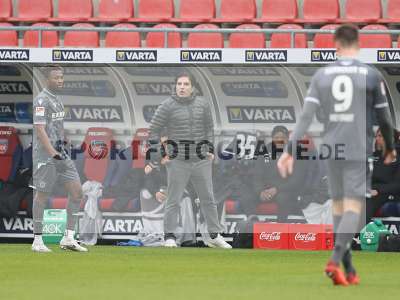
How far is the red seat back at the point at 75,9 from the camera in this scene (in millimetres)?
19625

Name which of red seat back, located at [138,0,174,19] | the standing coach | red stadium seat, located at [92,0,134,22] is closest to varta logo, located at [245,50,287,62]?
the standing coach

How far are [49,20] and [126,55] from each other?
4206 millimetres

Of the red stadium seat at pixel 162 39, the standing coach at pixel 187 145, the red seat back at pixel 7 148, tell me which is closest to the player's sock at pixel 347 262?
the standing coach at pixel 187 145

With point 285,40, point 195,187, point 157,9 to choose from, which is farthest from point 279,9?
point 195,187

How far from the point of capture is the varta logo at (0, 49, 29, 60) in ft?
51.2

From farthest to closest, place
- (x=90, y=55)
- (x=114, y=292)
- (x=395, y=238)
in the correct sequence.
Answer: (x=90, y=55), (x=395, y=238), (x=114, y=292)

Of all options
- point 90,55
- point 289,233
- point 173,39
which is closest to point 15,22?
point 173,39

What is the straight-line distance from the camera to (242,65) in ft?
53.3

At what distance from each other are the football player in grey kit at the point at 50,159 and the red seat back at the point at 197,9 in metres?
6.57

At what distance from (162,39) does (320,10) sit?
9.28ft

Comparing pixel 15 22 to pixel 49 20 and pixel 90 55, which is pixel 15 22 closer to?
pixel 49 20

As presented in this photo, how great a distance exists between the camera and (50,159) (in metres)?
13.2

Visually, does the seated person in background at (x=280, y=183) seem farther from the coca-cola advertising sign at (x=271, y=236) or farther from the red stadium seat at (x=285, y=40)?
the red stadium seat at (x=285, y=40)

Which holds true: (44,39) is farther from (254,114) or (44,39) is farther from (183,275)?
(183,275)
